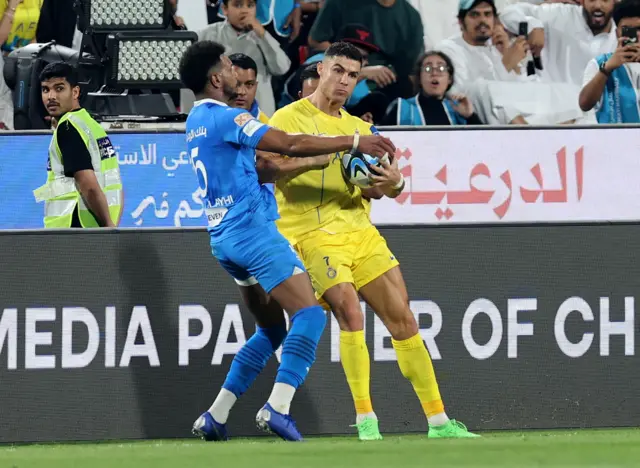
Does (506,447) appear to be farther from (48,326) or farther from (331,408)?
(48,326)

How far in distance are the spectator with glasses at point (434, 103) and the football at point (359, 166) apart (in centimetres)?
518

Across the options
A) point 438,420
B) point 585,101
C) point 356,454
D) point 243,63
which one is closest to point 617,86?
point 585,101

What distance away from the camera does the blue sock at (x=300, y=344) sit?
22.2 ft

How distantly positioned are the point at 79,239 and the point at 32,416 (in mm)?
1001

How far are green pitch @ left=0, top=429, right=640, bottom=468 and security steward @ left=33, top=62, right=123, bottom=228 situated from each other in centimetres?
233

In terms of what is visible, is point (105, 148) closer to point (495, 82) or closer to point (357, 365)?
point (357, 365)

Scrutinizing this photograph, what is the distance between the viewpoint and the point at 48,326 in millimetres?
7621

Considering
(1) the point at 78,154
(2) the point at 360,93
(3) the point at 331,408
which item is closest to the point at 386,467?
(3) the point at 331,408

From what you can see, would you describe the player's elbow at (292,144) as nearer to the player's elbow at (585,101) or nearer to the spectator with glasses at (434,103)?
the spectator with glasses at (434,103)

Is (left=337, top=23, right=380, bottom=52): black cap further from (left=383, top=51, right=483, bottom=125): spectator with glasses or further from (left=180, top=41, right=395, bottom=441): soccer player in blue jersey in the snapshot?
(left=180, top=41, right=395, bottom=441): soccer player in blue jersey

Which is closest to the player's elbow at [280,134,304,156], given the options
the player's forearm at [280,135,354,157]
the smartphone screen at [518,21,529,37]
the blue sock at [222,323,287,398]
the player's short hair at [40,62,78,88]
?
the player's forearm at [280,135,354,157]

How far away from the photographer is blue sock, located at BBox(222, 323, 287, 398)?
716 cm

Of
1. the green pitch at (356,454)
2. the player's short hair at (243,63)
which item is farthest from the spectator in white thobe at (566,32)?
the green pitch at (356,454)

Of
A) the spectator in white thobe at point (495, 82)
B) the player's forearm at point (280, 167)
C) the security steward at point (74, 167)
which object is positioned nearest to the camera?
the player's forearm at point (280, 167)
